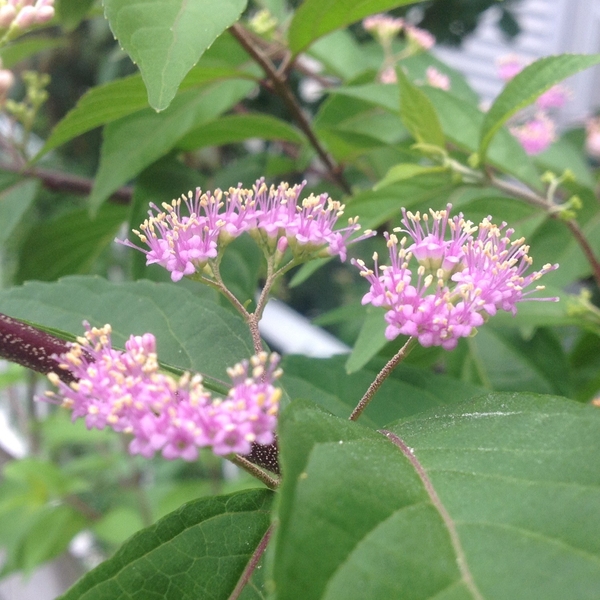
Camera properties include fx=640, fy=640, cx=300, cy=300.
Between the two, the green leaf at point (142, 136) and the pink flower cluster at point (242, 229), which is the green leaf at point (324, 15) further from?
the pink flower cluster at point (242, 229)

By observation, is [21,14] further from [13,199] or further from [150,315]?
[13,199]

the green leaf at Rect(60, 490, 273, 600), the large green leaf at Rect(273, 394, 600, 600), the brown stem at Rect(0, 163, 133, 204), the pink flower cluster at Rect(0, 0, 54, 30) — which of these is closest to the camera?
the large green leaf at Rect(273, 394, 600, 600)

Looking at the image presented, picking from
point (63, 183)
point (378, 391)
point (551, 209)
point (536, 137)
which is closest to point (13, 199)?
point (63, 183)

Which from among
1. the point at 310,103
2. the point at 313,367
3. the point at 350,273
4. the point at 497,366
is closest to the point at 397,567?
the point at 313,367

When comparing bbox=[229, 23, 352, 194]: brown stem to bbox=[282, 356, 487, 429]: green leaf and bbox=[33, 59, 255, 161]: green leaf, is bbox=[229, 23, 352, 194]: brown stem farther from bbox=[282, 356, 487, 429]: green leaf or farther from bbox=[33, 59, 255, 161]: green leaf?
bbox=[282, 356, 487, 429]: green leaf

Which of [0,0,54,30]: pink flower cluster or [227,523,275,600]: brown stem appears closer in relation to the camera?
[227,523,275,600]: brown stem

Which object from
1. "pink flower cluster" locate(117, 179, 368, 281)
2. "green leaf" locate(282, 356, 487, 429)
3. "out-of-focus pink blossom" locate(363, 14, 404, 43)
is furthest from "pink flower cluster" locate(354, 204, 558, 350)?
"out-of-focus pink blossom" locate(363, 14, 404, 43)

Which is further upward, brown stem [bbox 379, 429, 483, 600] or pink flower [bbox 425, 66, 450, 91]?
brown stem [bbox 379, 429, 483, 600]
